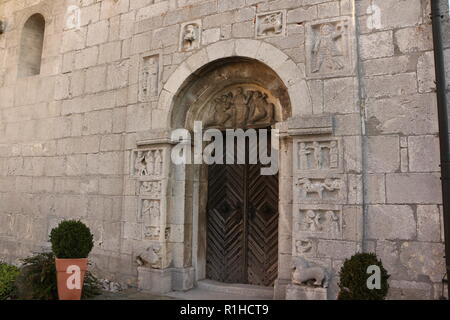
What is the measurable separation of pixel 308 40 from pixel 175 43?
2027 millimetres

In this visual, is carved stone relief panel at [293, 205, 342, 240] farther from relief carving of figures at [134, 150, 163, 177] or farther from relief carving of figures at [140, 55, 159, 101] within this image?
relief carving of figures at [140, 55, 159, 101]

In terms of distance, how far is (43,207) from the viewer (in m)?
7.29

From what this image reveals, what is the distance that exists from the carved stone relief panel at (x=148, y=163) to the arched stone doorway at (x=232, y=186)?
0.75ft

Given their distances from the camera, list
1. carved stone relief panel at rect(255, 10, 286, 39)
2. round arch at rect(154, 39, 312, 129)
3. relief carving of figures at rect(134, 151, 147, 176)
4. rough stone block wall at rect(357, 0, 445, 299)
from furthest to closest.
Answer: relief carving of figures at rect(134, 151, 147, 176), carved stone relief panel at rect(255, 10, 286, 39), round arch at rect(154, 39, 312, 129), rough stone block wall at rect(357, 0, 445, 299)

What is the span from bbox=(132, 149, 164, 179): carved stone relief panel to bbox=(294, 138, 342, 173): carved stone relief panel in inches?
80.1

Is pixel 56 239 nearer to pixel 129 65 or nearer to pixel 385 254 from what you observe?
pixel 129 65

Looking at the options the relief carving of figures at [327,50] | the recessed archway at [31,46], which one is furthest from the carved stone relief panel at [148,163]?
the recessed archway at [31,46]

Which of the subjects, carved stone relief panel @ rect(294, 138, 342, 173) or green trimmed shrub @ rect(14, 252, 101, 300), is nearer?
carved stone relief panel @ rect(294, 138, 342, 173)

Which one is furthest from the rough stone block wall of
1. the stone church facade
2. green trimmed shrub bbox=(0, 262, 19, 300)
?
green trimmed shrub bbox=(0, 262, 19, 300)

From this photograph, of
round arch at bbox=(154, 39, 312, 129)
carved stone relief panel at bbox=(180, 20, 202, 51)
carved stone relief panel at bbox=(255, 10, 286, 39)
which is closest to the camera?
round arch at bbox=(154, 39, 312, 129)

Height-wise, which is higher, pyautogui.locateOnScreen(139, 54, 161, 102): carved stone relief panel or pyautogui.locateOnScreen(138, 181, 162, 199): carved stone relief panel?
pyautogui.locateOnScreen(139, 54, 161, 102): carved stone relief panel

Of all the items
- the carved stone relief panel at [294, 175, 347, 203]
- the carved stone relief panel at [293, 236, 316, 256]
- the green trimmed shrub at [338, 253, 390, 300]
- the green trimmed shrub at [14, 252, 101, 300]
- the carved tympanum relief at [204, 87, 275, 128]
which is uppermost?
the carved tympanum relief at [204, 87, 275, 128]

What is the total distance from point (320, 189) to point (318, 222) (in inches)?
14.8

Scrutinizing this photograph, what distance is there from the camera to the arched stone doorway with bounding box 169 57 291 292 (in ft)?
18.8
